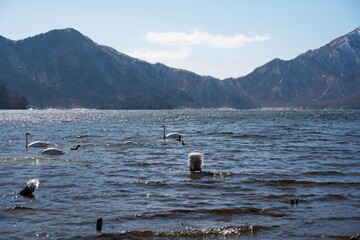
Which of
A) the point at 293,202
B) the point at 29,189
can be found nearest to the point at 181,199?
the point at 293,202

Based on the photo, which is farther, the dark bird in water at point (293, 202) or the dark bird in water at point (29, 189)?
the dark bird in water at point (29, 189)

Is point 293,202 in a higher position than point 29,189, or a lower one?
lower

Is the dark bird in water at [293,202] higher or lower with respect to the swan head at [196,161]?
lower

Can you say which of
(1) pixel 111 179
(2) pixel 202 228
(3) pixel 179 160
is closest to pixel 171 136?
(3) pixel 179 160

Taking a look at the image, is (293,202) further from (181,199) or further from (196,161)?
(196,161)

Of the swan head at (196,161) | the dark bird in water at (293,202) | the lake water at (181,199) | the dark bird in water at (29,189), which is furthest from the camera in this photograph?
the swan head at (196,161)

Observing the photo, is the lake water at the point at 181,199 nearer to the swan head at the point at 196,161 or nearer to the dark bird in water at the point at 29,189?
the dark bird in water at the point at 29,189

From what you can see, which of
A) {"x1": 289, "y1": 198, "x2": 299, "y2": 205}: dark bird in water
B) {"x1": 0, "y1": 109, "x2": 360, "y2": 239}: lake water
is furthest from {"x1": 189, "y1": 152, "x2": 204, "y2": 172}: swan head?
{"x1": 289, "y1": 198, "x2": 299, "y2": 205}: dark bird in water

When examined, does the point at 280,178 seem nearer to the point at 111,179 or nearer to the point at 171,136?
the point at 111,179

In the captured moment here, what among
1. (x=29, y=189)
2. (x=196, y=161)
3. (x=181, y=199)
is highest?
(x=196, y=161)

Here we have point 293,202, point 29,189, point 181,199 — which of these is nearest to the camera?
point 293,202

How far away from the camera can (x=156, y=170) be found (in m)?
23.1

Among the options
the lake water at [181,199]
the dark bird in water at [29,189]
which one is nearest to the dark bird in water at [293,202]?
the lake water at [181,199]

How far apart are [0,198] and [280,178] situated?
13.6 metres
